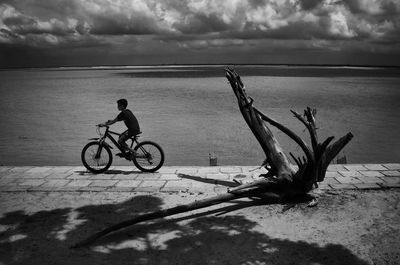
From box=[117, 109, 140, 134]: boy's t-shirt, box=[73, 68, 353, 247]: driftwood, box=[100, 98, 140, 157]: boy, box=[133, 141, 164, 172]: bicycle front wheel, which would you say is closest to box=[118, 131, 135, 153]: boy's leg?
box=[100, 98, 140, 157]: boy

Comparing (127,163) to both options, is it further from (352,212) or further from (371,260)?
(371,260)

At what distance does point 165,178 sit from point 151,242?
2930mm

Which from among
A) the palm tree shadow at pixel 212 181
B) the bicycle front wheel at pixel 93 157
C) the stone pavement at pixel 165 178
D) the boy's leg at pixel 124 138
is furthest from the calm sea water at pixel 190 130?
the palm tree shadow at pixel 212 181

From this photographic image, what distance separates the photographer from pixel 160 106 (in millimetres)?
30188

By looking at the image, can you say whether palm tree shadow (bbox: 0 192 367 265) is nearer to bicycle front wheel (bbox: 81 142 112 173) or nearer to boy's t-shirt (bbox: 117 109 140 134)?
bicycle front wheel (bbox: 81 142 112 173)

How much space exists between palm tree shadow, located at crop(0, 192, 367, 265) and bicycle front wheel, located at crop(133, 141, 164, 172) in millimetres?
2351

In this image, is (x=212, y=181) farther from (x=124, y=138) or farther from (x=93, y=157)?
(x=93, y=157)

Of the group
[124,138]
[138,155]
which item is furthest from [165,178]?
[124,138]

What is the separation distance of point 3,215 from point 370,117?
82.5 ft

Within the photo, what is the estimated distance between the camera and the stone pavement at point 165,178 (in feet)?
23.2

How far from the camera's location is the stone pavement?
279 inches

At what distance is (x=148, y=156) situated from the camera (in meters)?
8.44

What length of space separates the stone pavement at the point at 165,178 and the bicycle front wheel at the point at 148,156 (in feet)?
0.60

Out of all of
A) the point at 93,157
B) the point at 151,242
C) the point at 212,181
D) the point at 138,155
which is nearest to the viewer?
the point at 151,242
